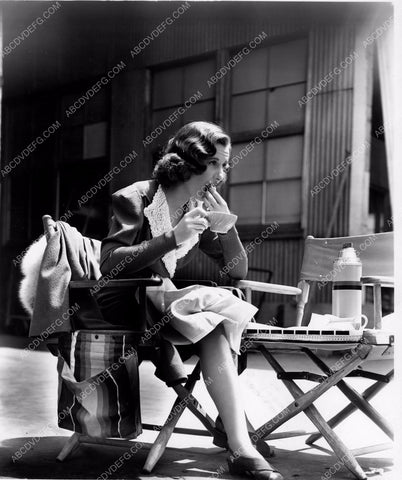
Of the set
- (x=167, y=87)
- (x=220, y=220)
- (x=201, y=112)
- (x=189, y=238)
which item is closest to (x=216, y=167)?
(x=220, y=220)

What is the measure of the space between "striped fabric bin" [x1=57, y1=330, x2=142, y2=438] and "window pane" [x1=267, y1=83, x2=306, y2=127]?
255 inches

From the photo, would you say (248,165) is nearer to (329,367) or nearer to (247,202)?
(247,202)

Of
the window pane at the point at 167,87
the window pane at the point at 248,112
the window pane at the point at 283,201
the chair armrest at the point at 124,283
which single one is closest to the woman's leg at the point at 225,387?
the chair armrest at the point at 124,283

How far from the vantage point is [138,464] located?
8.34 ft

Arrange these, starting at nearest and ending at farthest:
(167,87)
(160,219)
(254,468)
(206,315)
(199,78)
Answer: (254,468) → (206,315) → (160,219) → (199,78) → (167,87)

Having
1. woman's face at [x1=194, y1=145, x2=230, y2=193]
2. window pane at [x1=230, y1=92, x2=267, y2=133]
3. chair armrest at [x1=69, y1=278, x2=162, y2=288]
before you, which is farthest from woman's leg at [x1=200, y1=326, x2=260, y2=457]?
window pane at [x1=230, y1=92, x2=267, y2=133]

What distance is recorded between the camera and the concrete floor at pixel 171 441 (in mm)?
2443

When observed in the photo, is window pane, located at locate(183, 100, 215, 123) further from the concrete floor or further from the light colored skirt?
the light colored skirt

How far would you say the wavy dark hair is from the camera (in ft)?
8.82

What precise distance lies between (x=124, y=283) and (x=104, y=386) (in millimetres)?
403

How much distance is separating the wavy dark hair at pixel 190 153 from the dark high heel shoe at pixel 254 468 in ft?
3.82

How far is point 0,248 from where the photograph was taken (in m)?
11.6

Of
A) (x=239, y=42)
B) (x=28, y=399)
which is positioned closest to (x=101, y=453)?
(x=28, y=399)

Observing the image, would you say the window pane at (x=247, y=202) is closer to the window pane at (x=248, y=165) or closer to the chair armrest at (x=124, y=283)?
the window pane at (x=248, y=165)
